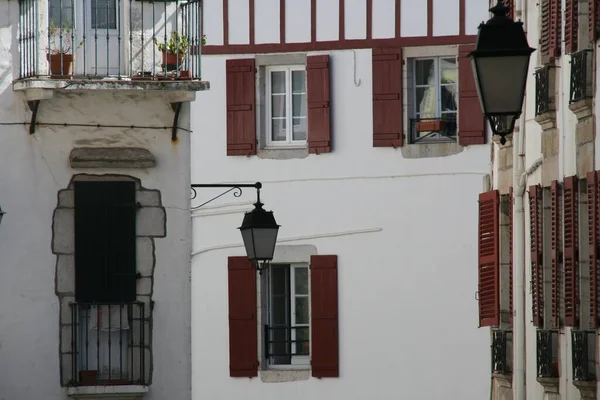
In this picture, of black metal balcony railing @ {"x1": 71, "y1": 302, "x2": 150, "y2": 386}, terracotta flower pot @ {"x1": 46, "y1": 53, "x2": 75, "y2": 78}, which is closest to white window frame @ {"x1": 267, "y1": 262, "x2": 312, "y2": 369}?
black metal balcony railing @ {"x1": 71, "y1": 302, "x2": 150, "y2": 386}

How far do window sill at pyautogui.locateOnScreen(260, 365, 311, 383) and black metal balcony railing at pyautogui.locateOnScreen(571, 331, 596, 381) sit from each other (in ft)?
27.6

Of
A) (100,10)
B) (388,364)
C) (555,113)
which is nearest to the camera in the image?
(555,113)

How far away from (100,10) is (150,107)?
1167 millimetres

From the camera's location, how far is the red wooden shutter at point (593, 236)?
583 inches

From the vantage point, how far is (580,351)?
15195 mm

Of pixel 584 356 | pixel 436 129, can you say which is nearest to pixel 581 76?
pixel 584 356

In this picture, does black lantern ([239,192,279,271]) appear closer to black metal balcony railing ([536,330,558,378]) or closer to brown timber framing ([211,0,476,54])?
black metal balcony railing ([536,330,558,378])

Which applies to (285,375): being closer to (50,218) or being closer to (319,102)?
(319,102)

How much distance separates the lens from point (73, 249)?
56.5 ft

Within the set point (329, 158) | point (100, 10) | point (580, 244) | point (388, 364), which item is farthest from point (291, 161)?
point (580, 244)

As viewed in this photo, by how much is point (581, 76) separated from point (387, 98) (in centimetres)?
823

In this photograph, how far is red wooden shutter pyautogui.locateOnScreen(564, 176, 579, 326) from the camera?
51.3 ft

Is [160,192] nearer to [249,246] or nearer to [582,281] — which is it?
[249,246]

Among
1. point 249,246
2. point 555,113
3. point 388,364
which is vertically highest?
point 555,113
